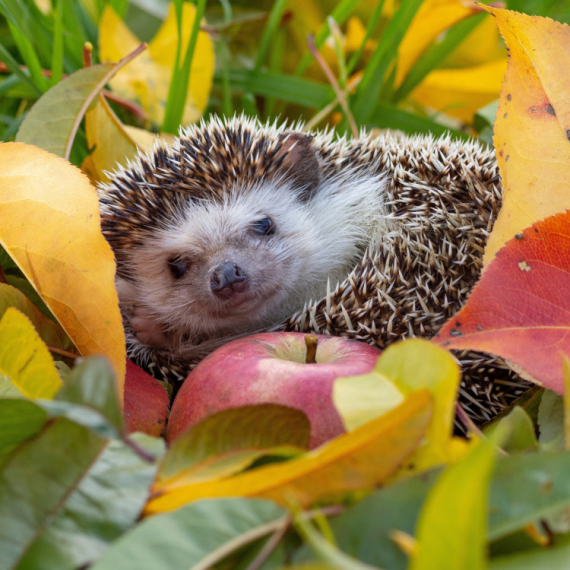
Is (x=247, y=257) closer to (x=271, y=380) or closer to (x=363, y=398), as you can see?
(x=271, y=380)

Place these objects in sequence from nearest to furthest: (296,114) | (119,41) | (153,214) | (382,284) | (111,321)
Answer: (111,321) → (382,284) → (153,214) → (119,41) → (296,114)

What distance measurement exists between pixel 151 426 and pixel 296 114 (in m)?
1.82

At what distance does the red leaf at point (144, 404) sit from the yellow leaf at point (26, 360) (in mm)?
175

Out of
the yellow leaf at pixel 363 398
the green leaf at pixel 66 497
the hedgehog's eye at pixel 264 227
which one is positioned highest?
the yellow leaf at pixel 363 398

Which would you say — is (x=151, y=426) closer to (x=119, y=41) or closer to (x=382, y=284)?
(x=382, y=284)

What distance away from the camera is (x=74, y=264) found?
96 cm

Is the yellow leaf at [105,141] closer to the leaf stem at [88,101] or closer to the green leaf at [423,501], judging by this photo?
the leaf stem at [88,101]

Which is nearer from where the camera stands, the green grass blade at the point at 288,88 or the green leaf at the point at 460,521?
the green leaf at the point at 460,521

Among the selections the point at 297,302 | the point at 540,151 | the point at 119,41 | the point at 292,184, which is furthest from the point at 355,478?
the point at 119,41

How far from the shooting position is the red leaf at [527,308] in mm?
823

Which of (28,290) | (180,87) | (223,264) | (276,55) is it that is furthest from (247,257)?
(276,55)

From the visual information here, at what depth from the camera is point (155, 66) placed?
6.66 ft

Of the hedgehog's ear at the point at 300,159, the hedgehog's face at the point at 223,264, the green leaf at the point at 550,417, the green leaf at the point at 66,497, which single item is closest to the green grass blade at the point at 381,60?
the hedgehog's ear at the point at 300,159

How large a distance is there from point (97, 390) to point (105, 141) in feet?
3.87
